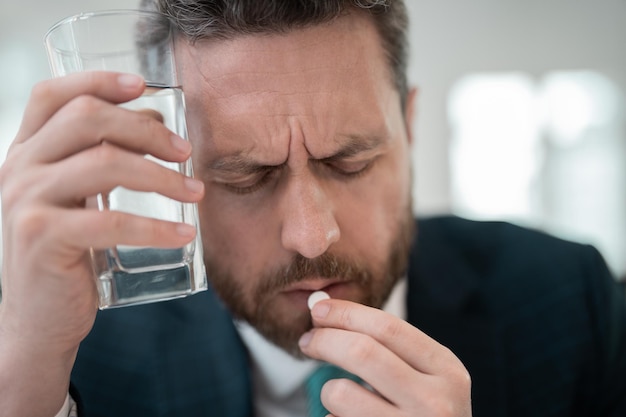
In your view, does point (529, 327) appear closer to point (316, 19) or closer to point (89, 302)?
point (316, 19)

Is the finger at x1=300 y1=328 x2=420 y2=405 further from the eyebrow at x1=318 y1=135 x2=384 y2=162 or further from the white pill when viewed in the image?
the eyebrow at x1=318 y1=135 x2=384 y2=162

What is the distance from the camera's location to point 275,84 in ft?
3.14

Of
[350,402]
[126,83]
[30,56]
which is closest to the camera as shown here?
[126,83]

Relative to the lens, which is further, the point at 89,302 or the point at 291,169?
the point at 291,169

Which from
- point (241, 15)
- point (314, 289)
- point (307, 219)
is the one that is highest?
point (241, 15)

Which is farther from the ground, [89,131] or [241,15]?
[241,15]

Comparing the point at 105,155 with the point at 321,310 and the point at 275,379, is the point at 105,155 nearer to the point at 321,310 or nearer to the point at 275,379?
the point at 321,310

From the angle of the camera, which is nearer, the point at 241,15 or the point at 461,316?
the point at 241,15

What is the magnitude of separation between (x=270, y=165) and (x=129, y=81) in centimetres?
32

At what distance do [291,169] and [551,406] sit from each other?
931 millimetres

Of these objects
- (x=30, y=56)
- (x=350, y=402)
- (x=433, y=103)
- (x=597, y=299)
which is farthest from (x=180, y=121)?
(x=433, y=103)

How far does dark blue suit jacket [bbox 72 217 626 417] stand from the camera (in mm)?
1246

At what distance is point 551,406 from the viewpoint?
1388 mm

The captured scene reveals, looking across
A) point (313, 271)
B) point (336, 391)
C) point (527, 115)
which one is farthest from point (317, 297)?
point (527, 115)
